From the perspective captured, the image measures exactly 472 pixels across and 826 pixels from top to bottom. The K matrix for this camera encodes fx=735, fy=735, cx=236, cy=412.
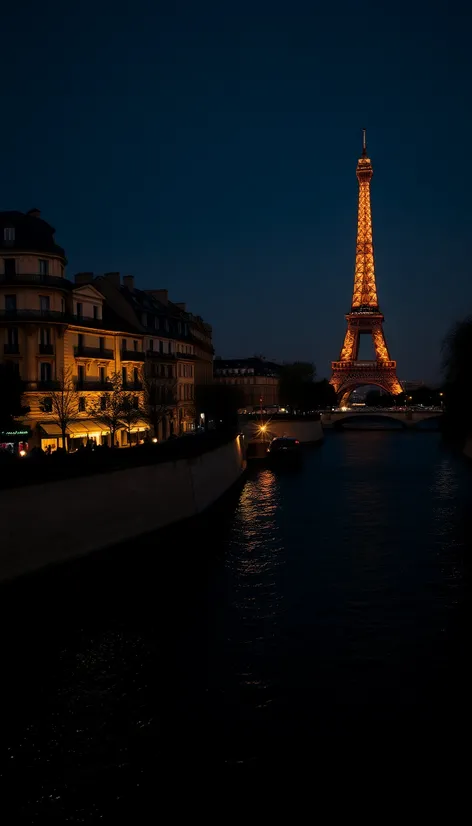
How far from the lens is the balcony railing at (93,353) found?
43.8 meters

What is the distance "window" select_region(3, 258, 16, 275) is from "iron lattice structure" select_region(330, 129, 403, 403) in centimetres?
10418

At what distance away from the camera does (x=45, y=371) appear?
40812 millimetres

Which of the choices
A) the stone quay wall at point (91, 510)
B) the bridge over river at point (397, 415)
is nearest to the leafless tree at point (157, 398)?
the stone quay wall at point (91, 510)

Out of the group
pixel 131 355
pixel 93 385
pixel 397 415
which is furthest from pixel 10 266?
pixel 397 415

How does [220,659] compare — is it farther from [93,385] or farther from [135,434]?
[135,434]

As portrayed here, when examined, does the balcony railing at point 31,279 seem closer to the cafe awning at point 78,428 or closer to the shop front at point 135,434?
the cafe awning at point 78,428

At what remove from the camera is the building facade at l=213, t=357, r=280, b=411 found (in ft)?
487

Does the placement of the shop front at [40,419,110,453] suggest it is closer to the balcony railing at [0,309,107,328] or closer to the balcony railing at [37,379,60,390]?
the balcony railing at [37,379,60,390]

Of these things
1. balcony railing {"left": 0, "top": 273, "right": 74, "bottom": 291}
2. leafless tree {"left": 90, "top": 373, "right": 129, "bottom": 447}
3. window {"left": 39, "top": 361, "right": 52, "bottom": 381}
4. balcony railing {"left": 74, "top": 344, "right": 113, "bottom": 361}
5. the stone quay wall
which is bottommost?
the stone quay wall

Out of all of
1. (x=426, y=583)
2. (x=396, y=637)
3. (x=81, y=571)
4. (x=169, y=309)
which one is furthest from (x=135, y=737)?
(x=169, y=309)

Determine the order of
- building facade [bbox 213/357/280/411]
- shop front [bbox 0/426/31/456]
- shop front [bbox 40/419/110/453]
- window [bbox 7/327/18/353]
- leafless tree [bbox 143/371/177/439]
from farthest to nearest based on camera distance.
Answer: building facade [bbox 213/357/280/411] → leafless tree [bbox 143/371/177/439] → shop front [bbox 40/419/110/453] → window [bbox 7/327/18/353] → shop front [bbox 0/426/31/456]

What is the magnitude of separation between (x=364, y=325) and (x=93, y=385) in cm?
10502

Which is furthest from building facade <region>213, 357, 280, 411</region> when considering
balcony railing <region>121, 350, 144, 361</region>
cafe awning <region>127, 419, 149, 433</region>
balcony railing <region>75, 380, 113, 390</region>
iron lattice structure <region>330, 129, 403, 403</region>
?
balcony railing <region>75, 380, 113, 390</region>

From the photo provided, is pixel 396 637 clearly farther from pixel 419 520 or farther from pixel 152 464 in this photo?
pixel 419 520
